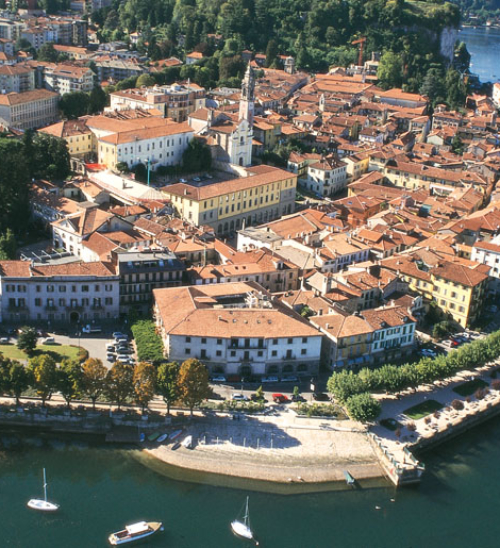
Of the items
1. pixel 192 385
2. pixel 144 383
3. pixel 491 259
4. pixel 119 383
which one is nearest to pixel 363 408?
pixel 192 385

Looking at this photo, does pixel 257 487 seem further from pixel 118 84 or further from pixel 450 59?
pixel 450 59

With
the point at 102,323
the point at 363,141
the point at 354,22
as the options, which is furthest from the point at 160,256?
the point at 354,22

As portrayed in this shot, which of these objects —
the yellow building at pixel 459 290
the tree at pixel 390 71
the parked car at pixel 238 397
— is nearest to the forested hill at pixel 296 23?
the tree at pixel 390 71

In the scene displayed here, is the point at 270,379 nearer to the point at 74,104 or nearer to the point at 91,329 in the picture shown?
the point at 91,329

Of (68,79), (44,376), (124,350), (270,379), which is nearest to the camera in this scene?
(44,376)

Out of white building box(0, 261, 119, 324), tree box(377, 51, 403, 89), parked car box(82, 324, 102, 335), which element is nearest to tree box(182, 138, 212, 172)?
white building box(0, 261, 119, 324)

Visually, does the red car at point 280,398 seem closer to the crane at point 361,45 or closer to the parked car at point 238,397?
the parked car at point 238,397

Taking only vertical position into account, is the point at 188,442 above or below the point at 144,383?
below
